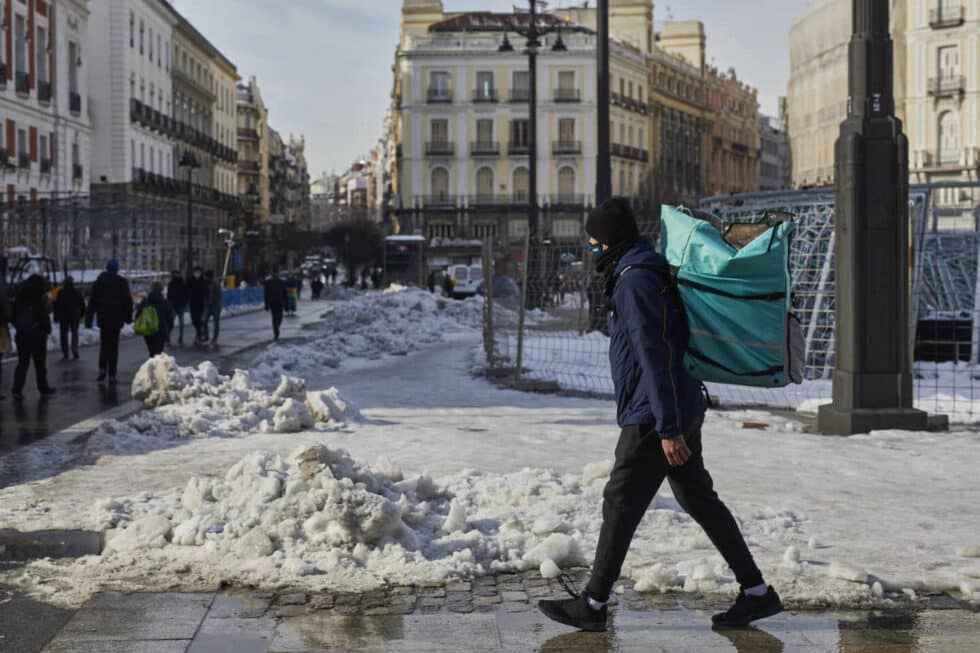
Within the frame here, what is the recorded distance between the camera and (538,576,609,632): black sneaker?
5703 mm

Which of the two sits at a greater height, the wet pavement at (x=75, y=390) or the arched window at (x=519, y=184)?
the arched window at (x=519, y=184)

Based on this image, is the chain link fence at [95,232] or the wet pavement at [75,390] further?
the chain link fence at [95,232]

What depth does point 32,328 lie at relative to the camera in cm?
1688

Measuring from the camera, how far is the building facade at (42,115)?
4241cm

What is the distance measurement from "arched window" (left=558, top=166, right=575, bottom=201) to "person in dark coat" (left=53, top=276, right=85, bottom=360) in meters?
66.9

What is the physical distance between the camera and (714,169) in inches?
4683

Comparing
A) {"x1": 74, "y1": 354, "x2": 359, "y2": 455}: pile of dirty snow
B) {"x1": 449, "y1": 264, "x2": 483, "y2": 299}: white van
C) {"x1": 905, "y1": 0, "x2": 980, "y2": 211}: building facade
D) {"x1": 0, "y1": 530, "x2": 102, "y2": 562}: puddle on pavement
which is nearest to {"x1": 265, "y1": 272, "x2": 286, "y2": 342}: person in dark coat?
{"x1": 74, "y1": 354, "x2": 359, "y2": 455}: pile of dirty snow

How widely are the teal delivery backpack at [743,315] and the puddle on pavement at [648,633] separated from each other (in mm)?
984

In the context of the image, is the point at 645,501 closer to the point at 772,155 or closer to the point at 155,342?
the point at 155,342

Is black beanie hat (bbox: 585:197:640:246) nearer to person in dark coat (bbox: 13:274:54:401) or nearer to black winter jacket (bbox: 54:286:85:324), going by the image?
person in dark coat (bbox: 13:274:54:401)

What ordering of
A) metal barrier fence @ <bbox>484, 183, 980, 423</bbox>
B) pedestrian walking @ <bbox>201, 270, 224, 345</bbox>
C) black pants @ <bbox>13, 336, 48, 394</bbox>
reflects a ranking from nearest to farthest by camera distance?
1. metal barrier fence @ <bbox>484, 183, 980, 423</bbox>
2. black pants @ <bbox>13, 336, 48, 394</bbox>
3. pedestrian walking @ <bbox>201, 270, 224, 345</bbox>

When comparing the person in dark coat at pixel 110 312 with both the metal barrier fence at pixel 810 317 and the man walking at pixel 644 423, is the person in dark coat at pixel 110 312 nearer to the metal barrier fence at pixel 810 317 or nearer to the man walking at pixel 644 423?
the metal barrier fence at pixel 810 317

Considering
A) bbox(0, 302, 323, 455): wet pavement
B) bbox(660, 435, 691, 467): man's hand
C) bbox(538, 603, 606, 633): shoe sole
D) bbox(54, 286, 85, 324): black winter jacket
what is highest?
bbox(54, 286, 85, 324): black winter jacket

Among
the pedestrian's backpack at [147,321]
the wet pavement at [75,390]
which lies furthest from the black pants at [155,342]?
the wet pavement at [75,390]
